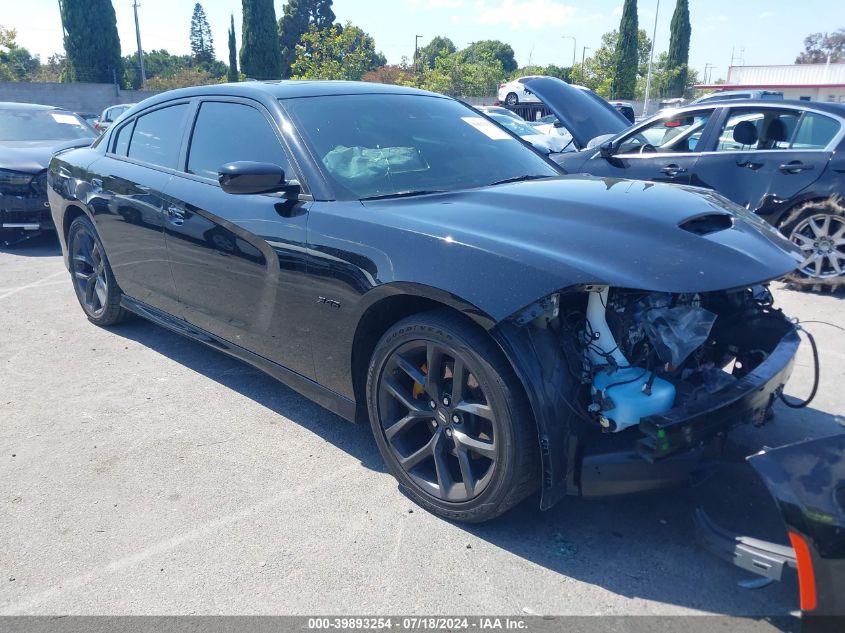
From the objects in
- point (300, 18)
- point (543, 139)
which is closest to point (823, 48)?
point (300, 18)

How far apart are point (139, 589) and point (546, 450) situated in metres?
1.53

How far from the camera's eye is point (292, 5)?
6975 centimetres

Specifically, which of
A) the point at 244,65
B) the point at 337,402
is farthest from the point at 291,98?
the point at 244,65

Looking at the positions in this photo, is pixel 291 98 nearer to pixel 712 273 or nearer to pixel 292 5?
pixel 712 273

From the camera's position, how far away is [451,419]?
8.68 feet

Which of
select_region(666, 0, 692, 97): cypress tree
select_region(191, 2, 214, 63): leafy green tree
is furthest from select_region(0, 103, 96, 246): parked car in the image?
select_region(191, 2, 214, 63): leafy green tree

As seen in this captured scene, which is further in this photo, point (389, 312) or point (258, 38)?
point (258, 38)

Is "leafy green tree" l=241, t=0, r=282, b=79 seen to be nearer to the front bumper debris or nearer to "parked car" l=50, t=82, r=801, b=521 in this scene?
"parked car" l=50, t=82, r=801, b=521

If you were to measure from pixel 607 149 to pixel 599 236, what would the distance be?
4.55 meters

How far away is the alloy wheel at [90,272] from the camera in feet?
16.4

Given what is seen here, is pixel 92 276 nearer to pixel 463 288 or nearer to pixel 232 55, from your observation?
pixel 463 288

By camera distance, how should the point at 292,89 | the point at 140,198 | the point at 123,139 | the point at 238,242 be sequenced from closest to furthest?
the point at 238,242 → the point at 292,89 → the point at 140,198 → the point at 123,139

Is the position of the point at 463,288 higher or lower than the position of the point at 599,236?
lower

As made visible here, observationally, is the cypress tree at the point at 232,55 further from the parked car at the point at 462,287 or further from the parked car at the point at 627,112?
the parked car at the point at 462,287
